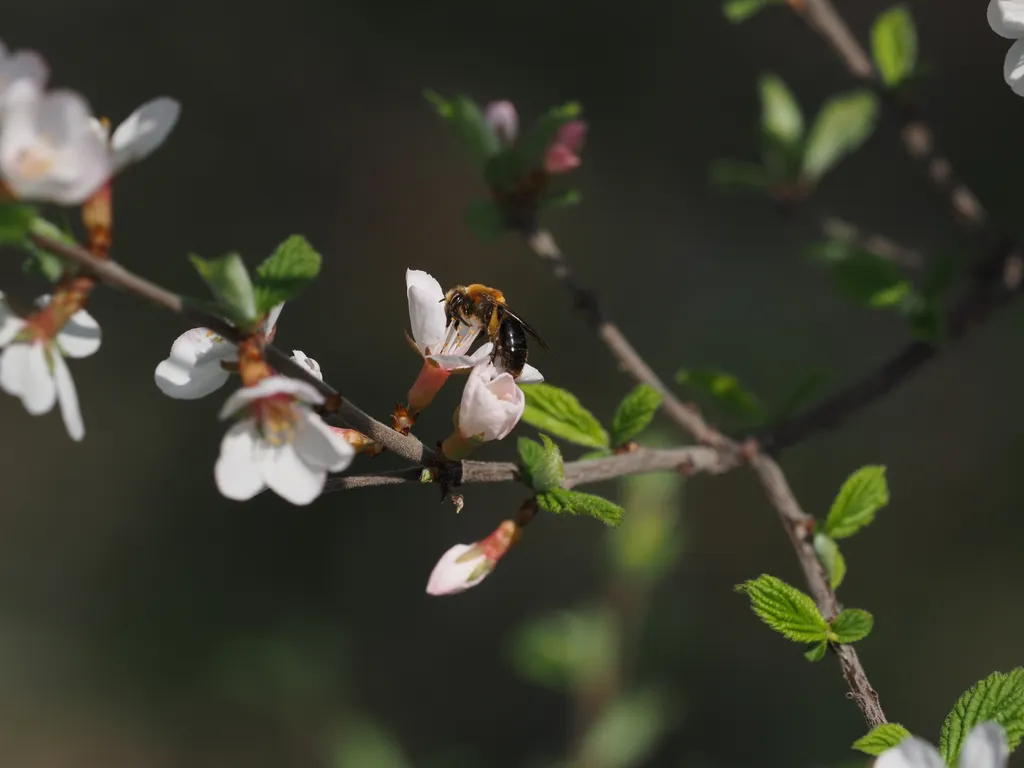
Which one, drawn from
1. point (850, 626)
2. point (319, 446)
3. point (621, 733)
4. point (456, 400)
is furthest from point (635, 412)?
point (456, 400)

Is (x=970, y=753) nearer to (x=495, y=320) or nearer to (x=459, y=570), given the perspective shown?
(x=459, y=570)

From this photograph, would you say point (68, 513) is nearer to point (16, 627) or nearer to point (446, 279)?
point (16, 627)

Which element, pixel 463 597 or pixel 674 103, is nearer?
pixel 463 597

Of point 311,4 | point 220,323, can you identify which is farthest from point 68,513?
point 220,323

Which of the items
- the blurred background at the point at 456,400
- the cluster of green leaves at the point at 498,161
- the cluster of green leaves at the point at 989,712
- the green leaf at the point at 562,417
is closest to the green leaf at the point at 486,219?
the cluster of green leaves at the point at 498,161

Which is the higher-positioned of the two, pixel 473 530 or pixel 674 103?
pixel 674 103

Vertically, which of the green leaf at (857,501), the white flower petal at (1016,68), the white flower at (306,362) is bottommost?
the green leaf at (857,501)

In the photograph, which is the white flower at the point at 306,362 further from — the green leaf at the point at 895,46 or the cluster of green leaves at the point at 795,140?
the green leaf at the point at 895,46
